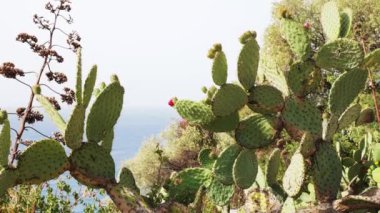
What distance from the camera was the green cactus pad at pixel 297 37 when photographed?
3.96m

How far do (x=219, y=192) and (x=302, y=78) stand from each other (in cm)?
107

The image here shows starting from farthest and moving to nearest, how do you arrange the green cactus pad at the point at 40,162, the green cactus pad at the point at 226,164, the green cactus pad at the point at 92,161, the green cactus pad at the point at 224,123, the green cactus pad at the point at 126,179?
the green cactus pad at the point at 226,164 → the green cactus pad at the point at 224,123 → the green cactus pad at the point at 126,179 → the green cactus pad at the point at 92,161 → the green cactus pad at the point at 40,162

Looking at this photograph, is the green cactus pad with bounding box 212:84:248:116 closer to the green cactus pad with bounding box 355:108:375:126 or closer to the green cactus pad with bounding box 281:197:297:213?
the green cactus pad with bounding box 281:197:297:213

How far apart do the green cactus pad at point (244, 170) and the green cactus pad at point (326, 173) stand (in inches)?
17.7

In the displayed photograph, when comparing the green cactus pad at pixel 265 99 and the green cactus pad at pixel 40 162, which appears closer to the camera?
the green cactus pad at pixel 40 162

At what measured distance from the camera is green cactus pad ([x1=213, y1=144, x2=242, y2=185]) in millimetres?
4012

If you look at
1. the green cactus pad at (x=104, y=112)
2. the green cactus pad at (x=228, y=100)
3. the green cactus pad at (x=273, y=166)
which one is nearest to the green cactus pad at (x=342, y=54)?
the green cactus pad at (x=228, y=100)

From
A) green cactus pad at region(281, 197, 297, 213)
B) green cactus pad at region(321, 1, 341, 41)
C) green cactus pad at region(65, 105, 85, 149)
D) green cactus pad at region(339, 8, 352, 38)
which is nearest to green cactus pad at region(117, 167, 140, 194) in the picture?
green cactus pad at region(65, 105, 85, 149)

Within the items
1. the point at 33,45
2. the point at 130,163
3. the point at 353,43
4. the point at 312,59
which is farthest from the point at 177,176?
the point at 130,163

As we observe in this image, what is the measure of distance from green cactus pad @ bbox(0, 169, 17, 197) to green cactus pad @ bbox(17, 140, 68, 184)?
61mm

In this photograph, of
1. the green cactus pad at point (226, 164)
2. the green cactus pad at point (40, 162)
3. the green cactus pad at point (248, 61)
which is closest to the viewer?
the green cactus pad at point (40, 162)

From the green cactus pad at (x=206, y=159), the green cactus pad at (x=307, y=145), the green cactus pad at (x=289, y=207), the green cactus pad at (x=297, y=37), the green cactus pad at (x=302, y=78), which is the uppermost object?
the green cactus pad at (x=297, y=37)

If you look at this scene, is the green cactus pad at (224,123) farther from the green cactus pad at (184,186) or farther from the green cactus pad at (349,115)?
the green cactus pad at (349,115)

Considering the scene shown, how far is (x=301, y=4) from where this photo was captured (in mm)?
31281
